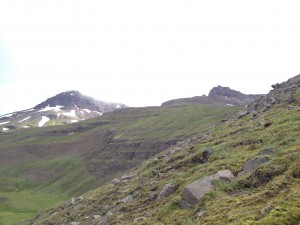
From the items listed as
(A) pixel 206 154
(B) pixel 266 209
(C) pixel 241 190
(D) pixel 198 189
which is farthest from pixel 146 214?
Answer: (B) pixel 266 209

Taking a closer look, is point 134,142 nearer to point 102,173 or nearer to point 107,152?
point 107,152

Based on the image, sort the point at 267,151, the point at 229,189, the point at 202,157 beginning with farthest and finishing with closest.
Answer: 1. the point at 202,157
2. the point at 267,151
3. the point at 229,189

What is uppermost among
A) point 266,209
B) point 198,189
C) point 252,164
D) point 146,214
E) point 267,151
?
point 267,151

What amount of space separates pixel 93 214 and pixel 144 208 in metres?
10.7

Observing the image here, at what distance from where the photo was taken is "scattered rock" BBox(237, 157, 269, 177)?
22.3m

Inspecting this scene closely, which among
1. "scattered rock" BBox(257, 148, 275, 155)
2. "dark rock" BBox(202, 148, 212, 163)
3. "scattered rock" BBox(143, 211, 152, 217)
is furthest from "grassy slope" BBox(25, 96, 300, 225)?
"dark rock" BBox(202, 148, 212, 163)

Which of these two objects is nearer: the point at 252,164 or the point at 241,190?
→ the point at 241,190

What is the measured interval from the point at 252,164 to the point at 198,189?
14.1 feet

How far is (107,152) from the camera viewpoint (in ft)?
568

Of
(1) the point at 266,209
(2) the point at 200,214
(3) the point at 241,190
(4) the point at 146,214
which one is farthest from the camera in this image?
(4) the point at 146,214

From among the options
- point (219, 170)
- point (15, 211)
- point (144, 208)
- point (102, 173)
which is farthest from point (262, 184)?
point (102, 173)

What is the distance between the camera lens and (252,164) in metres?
22.9

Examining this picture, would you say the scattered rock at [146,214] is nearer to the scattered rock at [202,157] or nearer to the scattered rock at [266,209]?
the scattered rock at [202,157]

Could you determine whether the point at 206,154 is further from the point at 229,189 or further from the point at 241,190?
the point at 241,190
